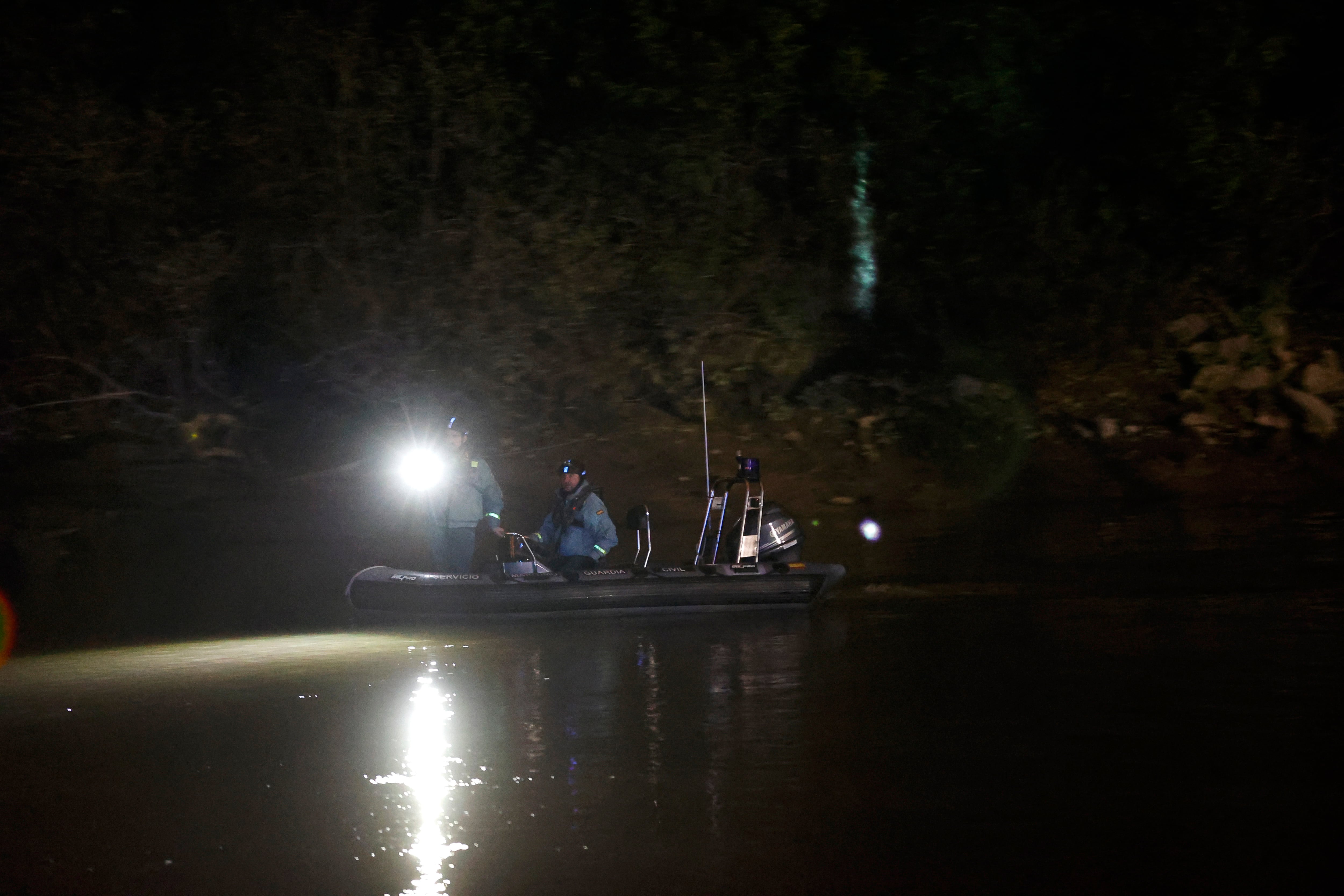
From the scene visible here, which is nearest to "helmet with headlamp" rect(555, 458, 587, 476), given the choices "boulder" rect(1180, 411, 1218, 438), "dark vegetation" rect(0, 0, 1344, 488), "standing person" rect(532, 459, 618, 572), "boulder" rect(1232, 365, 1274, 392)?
"standing person" rect(532, 459, 618, 572)

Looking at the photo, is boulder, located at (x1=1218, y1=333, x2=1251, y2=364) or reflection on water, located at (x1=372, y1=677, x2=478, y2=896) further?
boulder, located at (x1=1218, y1=333, x2=1251, y2=364)

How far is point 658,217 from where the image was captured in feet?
68.5

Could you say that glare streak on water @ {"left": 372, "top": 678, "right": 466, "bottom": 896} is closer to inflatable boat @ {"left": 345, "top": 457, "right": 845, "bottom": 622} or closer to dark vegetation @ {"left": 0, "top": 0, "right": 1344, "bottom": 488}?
inflatable boat @ {"left": 345, "top": 457, "right": 845, "bottom": 622}

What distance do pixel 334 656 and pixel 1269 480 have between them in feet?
56.9

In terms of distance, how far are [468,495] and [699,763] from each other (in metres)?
6.57

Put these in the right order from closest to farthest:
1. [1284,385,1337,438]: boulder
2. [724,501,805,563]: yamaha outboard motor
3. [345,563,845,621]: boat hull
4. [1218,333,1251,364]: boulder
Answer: [345,563,845,621]: boat hull
[724,501,805,563]: yamaha outboard motor
[1284,385,1337,438]: boulder
[1218,333,1251,364]: boulder

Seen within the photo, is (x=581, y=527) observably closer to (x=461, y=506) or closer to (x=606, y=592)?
(x=606, y=592)

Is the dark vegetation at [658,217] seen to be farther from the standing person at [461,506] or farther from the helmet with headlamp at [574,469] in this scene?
the helmet with headlamp at [574,469]

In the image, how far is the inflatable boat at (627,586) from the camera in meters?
12.2

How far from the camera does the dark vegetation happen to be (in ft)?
61.7

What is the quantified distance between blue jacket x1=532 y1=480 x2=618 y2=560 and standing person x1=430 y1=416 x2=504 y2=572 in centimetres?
74

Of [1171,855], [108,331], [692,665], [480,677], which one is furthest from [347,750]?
[108,331]

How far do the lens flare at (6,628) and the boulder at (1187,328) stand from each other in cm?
2047

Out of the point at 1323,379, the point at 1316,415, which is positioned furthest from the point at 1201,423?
the point at 1323,379
